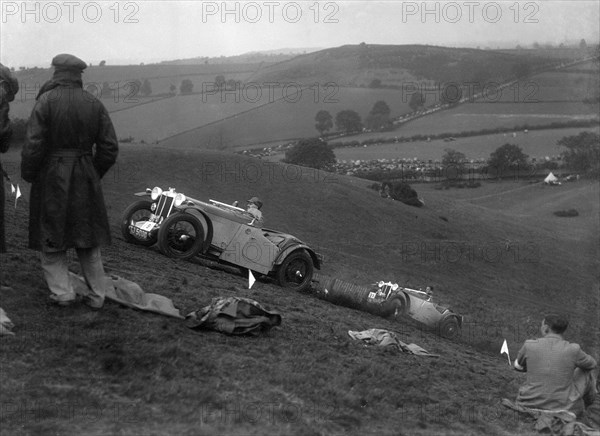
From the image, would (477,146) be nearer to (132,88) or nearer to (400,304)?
(132,88)

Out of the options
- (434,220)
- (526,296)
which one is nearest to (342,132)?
(434,220)

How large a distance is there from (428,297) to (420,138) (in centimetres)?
5682

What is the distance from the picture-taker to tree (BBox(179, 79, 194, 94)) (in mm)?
70250

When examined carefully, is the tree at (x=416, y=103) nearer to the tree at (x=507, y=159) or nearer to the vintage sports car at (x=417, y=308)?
the tree at (x=507, y=159)

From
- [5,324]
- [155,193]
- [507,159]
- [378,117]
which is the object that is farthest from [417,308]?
[378,117]

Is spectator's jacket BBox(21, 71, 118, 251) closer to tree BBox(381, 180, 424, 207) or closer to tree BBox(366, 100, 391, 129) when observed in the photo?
tree BBox(381, 180, 424, 207)

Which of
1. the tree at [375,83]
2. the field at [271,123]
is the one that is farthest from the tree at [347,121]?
the tree at [375,83]

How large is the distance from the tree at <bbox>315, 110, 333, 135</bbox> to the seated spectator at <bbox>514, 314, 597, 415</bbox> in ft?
192

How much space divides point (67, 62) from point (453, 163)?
216 feet

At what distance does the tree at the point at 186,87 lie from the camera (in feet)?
230

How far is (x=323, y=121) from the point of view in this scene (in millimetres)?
68312

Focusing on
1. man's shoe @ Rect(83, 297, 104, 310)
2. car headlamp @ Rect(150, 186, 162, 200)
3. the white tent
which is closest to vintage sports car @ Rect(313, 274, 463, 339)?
car headlamp @ Rect(150, 186, 162, 200)

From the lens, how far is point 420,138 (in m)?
78.6

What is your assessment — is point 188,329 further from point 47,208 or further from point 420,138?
point 420,138
